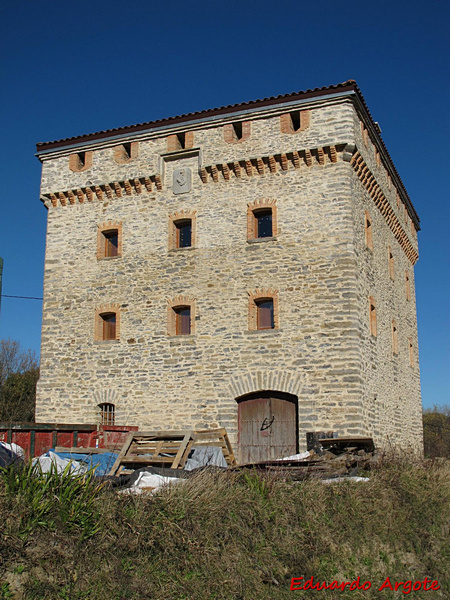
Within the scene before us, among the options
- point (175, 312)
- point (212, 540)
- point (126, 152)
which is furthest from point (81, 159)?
point (212, 540)

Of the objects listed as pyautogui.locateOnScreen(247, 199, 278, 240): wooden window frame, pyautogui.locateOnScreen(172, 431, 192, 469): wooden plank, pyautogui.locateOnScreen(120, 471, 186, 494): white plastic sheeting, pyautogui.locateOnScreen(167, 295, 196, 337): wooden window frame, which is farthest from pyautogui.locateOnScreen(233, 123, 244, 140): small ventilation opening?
pyautogui.locateOnScreen(120, 471, 186, 494): white plastic sheeting

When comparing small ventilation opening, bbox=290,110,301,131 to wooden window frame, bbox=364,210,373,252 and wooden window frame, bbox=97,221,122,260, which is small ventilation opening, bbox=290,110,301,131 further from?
wooden window frame, bbox=97,221,122,260

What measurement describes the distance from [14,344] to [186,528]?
3182 cm

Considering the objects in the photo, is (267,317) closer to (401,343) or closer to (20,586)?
(401,343)

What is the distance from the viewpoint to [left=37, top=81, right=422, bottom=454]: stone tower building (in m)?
17.1

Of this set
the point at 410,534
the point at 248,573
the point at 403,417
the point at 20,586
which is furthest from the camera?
the point at 403,417

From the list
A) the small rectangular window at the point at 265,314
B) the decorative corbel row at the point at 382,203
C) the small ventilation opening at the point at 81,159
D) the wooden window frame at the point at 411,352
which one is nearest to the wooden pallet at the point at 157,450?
the small rectangular window at the point at 265,314

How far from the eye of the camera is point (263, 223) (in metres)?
18.5

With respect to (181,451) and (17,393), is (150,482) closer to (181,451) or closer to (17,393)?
(181,451)

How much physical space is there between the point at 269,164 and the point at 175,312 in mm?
5208

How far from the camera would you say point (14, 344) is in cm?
3853

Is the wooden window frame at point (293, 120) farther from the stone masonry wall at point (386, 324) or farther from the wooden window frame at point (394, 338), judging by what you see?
the wooden window frame at point (394, 338)

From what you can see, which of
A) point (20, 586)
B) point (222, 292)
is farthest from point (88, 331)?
point (20, 586)

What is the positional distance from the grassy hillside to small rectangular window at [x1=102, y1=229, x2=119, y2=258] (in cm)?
1092
